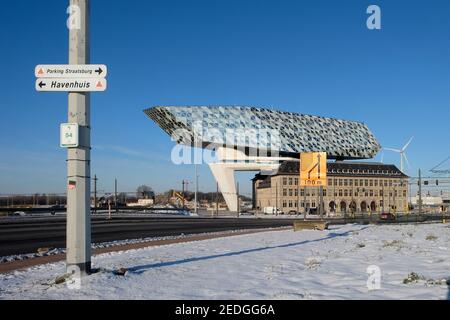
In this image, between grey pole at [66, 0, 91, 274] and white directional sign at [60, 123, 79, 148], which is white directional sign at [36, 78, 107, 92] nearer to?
grey pole at [66, 0, 91, 274]

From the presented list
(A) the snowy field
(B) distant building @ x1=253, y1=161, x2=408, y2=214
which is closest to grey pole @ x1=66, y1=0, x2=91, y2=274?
(A) the snowy field

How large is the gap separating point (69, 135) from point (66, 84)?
87cm

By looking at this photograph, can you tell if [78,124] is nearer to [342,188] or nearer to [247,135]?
[247,135]

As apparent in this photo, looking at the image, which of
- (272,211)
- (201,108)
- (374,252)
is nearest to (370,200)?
(272,211)

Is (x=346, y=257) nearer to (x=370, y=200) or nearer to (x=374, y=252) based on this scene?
(x=374, y=252)

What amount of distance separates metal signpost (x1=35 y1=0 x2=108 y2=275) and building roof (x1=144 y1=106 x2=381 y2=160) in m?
84.8

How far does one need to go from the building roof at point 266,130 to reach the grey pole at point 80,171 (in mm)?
84817

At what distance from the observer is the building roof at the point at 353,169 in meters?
123

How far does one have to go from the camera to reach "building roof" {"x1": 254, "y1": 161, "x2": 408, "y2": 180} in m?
123

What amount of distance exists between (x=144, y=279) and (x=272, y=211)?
84.0 meters

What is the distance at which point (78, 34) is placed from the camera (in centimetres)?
834

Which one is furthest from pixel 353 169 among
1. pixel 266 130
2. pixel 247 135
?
pixel 247 135

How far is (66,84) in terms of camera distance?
8.20 meters

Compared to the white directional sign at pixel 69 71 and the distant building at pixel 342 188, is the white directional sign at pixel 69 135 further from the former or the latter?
the distant building at pixel 342 188
